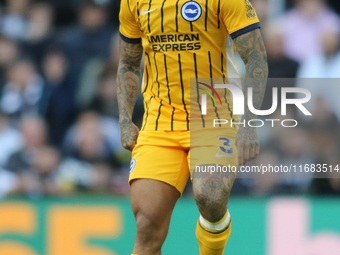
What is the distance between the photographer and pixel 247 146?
10.7 ft

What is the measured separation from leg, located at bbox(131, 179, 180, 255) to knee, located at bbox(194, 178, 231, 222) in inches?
8.4

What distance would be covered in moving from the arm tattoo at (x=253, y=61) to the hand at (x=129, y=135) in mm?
828

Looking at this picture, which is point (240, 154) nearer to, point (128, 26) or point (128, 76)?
point (128, 76)

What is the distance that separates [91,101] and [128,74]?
2850mm

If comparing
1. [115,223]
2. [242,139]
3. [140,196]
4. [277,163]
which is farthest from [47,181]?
[242,139]

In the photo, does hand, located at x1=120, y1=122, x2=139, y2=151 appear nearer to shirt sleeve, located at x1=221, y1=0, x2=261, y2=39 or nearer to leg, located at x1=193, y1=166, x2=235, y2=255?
leg, located at x1=193, y1=166, x2=235, y2=255

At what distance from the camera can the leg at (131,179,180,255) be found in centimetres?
334

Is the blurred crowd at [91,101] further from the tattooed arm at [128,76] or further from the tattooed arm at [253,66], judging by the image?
the tattooed arm at [253,66]

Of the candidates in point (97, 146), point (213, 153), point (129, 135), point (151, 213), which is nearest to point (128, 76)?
point (129, 135)

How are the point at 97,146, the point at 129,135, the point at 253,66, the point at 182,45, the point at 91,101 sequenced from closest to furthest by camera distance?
the point at 253,66, the point at 182,45, the point at 129,135, the point at 97,146, the point at 91,101

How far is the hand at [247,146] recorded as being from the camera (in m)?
3.26

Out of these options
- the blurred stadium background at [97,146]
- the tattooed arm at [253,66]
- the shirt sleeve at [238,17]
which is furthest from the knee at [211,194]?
the blurred stadium background at [97,146]

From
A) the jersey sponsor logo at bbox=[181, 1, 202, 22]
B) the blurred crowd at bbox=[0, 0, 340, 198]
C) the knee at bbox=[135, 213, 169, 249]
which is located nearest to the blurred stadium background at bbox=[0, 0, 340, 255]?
the blurred crowd at bbox=[0, 0, 340, 198]

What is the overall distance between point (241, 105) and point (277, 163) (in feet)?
7.54
